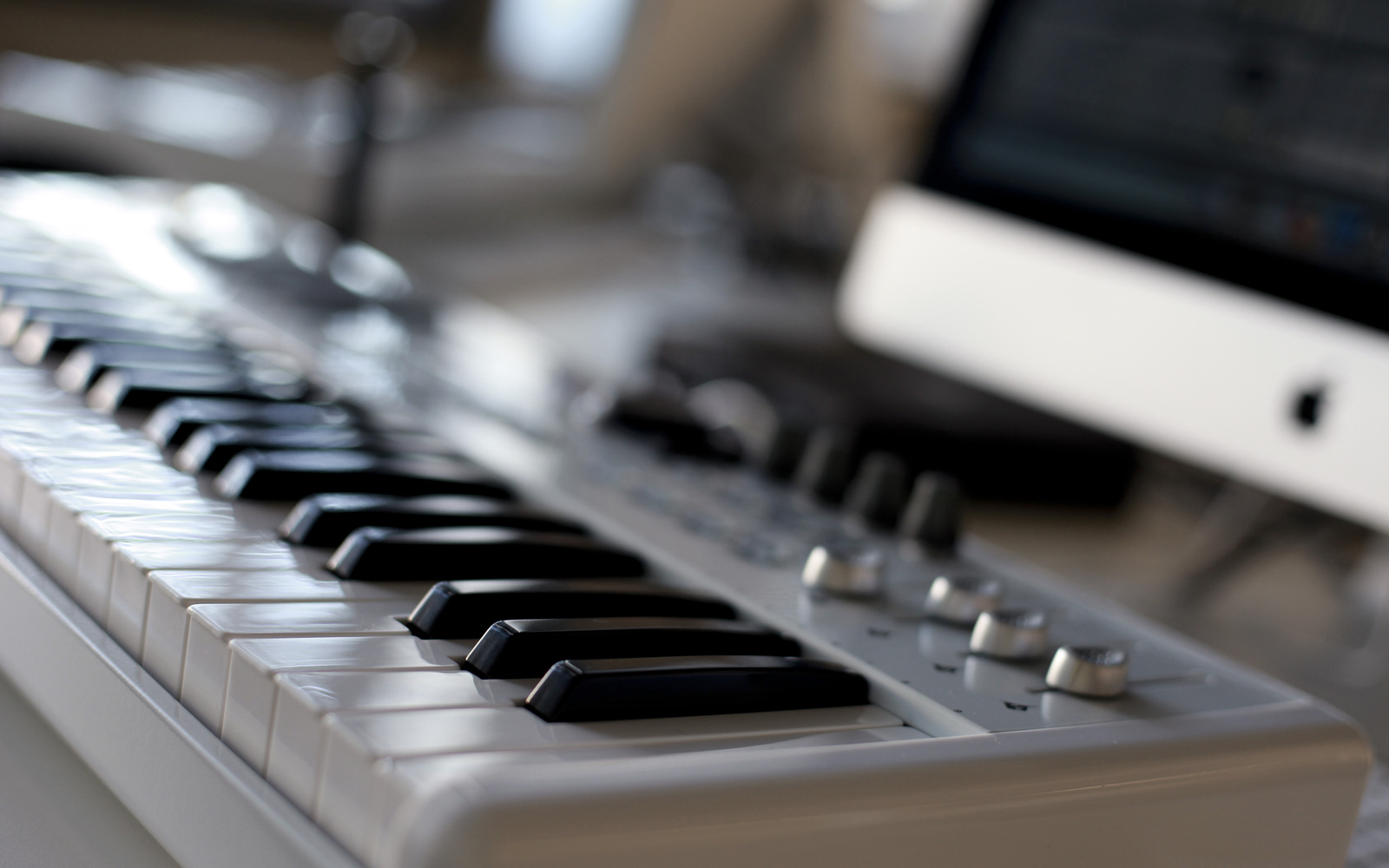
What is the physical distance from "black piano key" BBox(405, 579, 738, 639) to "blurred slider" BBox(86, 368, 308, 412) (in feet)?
0.76

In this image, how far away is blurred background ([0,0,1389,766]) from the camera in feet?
3.63

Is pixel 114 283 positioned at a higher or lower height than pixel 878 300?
lower

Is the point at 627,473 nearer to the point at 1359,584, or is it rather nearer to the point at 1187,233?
the point at 1187,233

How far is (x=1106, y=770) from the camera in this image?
394mm

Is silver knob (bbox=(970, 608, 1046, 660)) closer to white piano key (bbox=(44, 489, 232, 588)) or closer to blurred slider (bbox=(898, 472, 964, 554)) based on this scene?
blurred slider (bbox=(898, 472, 964, 554))

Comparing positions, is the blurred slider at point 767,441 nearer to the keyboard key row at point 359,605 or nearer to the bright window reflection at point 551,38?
the keyboard key row at point 359,605

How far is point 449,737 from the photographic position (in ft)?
1.08

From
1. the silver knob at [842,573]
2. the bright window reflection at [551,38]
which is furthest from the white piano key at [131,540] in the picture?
the bright window reflection at [551,38]

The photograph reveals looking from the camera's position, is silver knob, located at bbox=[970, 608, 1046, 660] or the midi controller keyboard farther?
silver knob, located at bbox=[970, 608, 1046, 660]

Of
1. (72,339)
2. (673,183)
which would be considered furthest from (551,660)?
(673,183)

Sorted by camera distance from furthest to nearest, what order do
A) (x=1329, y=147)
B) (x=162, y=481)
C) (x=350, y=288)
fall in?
1. (x=350, y=288)
2. (x=1329, y=147)
3. (x=162, y=481)

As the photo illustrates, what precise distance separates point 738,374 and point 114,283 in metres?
0.60

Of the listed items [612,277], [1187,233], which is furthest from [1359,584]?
[612,277]

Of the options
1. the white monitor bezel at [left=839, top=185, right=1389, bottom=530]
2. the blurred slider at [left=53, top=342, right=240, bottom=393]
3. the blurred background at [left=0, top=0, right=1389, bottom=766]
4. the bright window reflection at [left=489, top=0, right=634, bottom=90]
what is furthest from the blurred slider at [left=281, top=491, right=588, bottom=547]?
the bright window reflection at [left=489, top=0, right=634, bottom=90]
